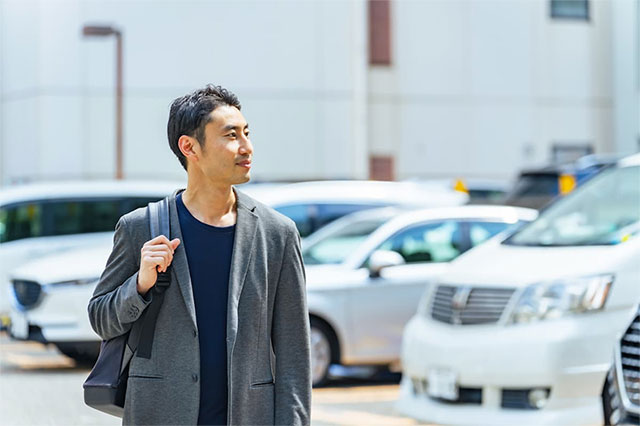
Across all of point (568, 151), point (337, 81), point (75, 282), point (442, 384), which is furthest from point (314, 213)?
point (568, 151)

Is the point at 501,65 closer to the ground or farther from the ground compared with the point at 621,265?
farther from the ground

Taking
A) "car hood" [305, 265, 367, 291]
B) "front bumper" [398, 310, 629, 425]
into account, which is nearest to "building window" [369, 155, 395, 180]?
"car hood" [305, 265, 367, 291]

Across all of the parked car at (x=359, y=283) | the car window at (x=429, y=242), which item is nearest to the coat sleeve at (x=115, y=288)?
the parked car at (x=359, y=283)

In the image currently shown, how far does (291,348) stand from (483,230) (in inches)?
290

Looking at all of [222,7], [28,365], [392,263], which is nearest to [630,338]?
[392,263]

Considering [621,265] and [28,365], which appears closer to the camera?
[621,265]

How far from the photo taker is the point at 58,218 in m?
14.4

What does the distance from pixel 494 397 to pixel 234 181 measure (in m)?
3.97

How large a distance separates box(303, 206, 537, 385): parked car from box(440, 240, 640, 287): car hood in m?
2.24

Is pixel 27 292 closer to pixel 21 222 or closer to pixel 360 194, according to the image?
pixel 21 222

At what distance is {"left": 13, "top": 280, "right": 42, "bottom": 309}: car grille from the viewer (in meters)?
11.6

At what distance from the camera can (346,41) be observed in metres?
26.2

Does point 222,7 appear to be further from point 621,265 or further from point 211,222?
point 211,222

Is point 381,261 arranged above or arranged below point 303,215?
below
